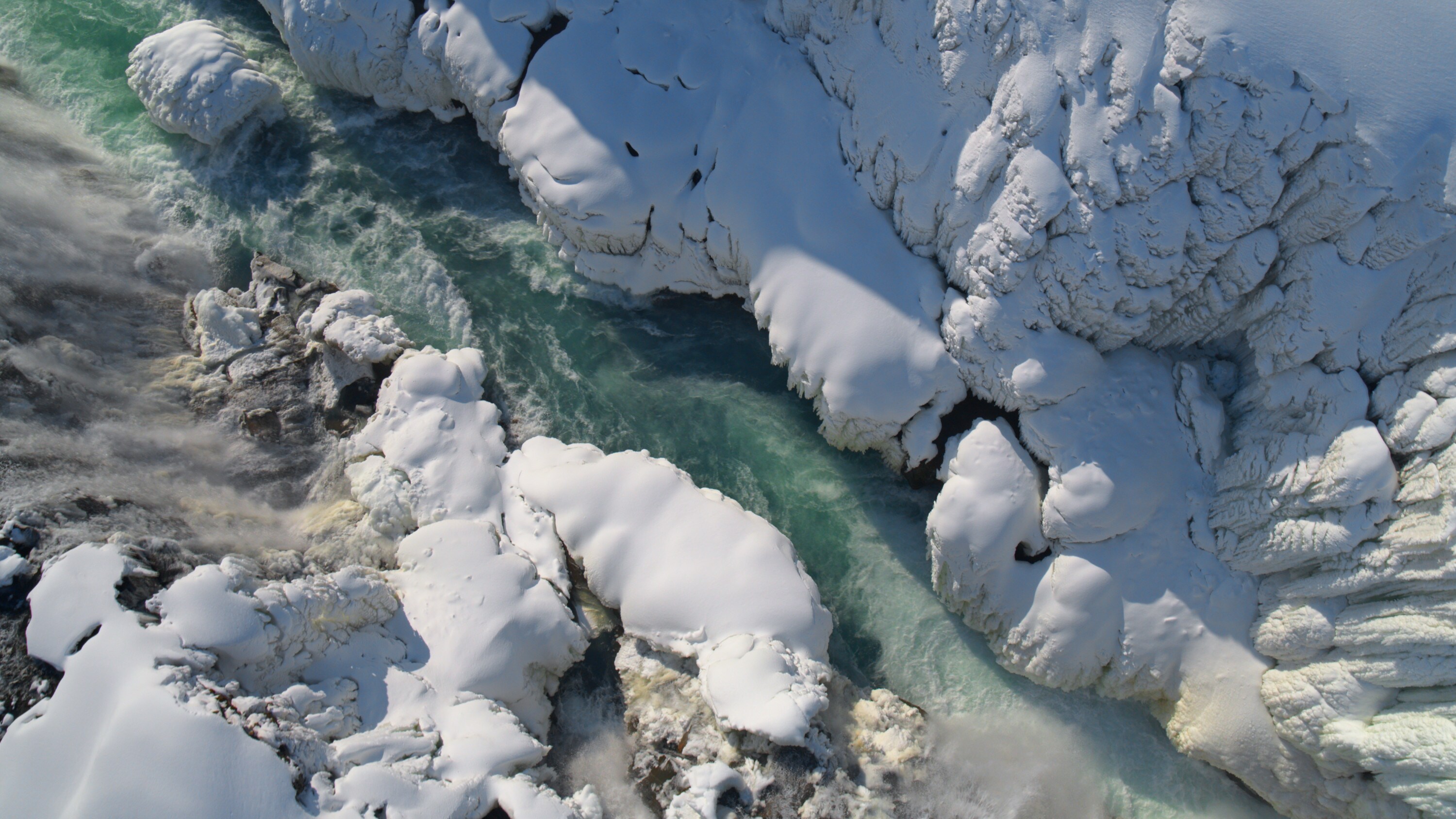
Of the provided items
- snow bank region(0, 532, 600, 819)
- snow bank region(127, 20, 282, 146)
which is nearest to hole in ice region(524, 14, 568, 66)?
snow bank region(127, 20, 282, 146)

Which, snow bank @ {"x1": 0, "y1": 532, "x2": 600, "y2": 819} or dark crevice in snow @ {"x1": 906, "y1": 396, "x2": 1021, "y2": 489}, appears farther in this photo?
dark crevice in snow @ {"x1": 906, "y1": 396, "x2": 1021, "y2": 489}

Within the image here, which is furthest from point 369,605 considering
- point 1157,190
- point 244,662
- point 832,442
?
point 1157,190

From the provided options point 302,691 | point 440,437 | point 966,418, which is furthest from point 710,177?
point 302,691

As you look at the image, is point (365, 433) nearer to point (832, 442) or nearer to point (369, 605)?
point (369, 605)

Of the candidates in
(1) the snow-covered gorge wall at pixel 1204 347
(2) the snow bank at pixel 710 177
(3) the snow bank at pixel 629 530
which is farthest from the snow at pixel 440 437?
(1) the snow-covered gorge wall at pixel 1204 347

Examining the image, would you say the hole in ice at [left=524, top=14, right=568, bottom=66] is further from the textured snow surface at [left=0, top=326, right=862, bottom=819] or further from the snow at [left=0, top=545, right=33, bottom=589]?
the snow at [left=0, top=545, right=33, bottom=589]

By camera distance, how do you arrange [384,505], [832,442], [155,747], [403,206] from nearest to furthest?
1. [155,747]
2. [384,505]
3. [832,442]
4. [403,206]
